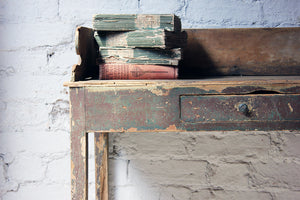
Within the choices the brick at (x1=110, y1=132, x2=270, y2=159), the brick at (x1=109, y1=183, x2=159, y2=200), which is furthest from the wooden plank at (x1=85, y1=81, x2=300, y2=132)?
the brick at (x1=109, y1=183, x2=159, y2=200)

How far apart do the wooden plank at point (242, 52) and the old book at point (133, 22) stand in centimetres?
29

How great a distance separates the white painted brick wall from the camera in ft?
3.86

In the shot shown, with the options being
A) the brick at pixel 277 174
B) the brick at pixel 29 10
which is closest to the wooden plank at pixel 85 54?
the brick at pixel 29 10

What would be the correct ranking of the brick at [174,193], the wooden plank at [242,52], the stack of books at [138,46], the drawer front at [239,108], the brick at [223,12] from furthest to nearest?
1. the brick at [174,193]
2. the brick at [223,12]
3. the wooden plank at [242,52]
4. the stack of books at [138,46]
5. the drawer front at [239,108]

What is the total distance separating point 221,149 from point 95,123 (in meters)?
0.75

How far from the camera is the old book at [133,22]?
0.80 meters

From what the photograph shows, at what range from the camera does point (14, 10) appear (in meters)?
1.19

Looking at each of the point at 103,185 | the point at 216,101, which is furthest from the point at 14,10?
the point at 216,101

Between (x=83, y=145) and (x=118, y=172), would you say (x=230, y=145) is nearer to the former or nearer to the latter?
(x=118, y=172)

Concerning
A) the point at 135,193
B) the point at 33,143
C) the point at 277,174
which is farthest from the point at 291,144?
the point at 33,143

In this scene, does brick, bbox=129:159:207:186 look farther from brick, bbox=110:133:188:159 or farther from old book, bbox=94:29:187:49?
old book, bbox=94:29:187:49

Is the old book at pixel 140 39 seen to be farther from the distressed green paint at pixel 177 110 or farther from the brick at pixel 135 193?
the brick at pixel 135 193

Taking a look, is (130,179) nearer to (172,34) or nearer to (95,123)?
(95,123)

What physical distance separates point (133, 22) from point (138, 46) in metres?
0.08
